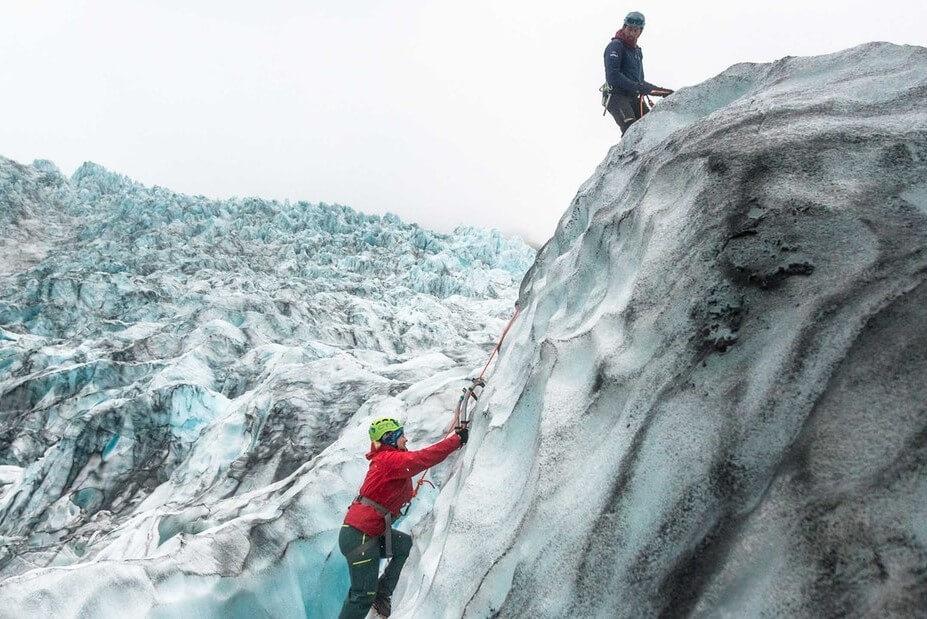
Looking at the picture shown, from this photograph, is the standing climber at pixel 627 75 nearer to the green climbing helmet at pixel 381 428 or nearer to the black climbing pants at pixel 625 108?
the black climbing pants at pixel 625 108

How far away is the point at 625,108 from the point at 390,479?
4413 mm

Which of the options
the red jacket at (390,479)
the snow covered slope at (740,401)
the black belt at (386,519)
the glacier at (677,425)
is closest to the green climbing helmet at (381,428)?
the red jacket at (390,479)

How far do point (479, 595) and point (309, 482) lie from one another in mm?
3435

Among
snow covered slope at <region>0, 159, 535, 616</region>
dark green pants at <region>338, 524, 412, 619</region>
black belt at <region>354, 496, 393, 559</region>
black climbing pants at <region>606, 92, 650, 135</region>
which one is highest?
black climbing pants at <region>606, 92, 650, 135</region>

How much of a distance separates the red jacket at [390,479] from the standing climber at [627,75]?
3.87m

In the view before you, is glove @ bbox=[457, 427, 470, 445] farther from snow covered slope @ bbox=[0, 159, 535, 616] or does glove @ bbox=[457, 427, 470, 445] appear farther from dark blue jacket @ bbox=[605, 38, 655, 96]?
dark blue jacket @ bbox=[605, 38, 655, 96]

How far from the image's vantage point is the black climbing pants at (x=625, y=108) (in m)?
5.44

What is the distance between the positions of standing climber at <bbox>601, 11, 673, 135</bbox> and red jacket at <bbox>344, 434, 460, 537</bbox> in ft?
12.7

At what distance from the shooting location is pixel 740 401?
190cm

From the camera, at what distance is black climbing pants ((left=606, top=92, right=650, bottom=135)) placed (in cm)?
544

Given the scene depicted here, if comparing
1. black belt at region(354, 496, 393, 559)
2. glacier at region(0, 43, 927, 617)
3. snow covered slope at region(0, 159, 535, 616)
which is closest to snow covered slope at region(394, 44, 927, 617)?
glacier at region(0, 43, 927, 617)

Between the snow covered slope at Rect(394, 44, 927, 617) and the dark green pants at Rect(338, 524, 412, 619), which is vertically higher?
the snow covered slope at Rect(394, 44, 927, 617)

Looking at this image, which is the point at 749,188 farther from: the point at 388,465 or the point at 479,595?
the point at 388,465

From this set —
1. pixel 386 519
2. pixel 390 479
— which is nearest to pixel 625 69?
pixel 390 479
